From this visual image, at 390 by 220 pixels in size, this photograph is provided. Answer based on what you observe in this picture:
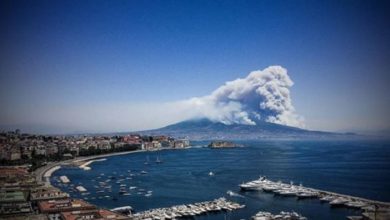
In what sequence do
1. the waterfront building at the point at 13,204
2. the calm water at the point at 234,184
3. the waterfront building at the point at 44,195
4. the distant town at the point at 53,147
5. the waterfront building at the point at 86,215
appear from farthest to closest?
the distant town at the point at 53,147 → the calm water at the point at 234,184 → the waterfront building at the point at 44,195 → the waterfront building at the point at 13,204 → the waterfront building at the point at 86,215

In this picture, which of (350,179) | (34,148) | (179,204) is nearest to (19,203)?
(179,204)

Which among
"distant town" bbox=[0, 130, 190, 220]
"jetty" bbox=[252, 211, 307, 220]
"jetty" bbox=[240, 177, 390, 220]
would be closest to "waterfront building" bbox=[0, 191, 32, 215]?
"distant town" bbox=[0, 130, 190, 220]

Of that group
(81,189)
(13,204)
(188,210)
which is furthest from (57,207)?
(81,189)

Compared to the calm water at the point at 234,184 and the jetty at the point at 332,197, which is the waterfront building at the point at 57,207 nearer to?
the calm water at the point at 234,184

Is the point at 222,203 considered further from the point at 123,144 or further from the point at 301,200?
the point at 123,144

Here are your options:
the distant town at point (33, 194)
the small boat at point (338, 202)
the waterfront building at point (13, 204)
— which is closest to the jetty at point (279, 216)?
the small boat at point (338, 202)
